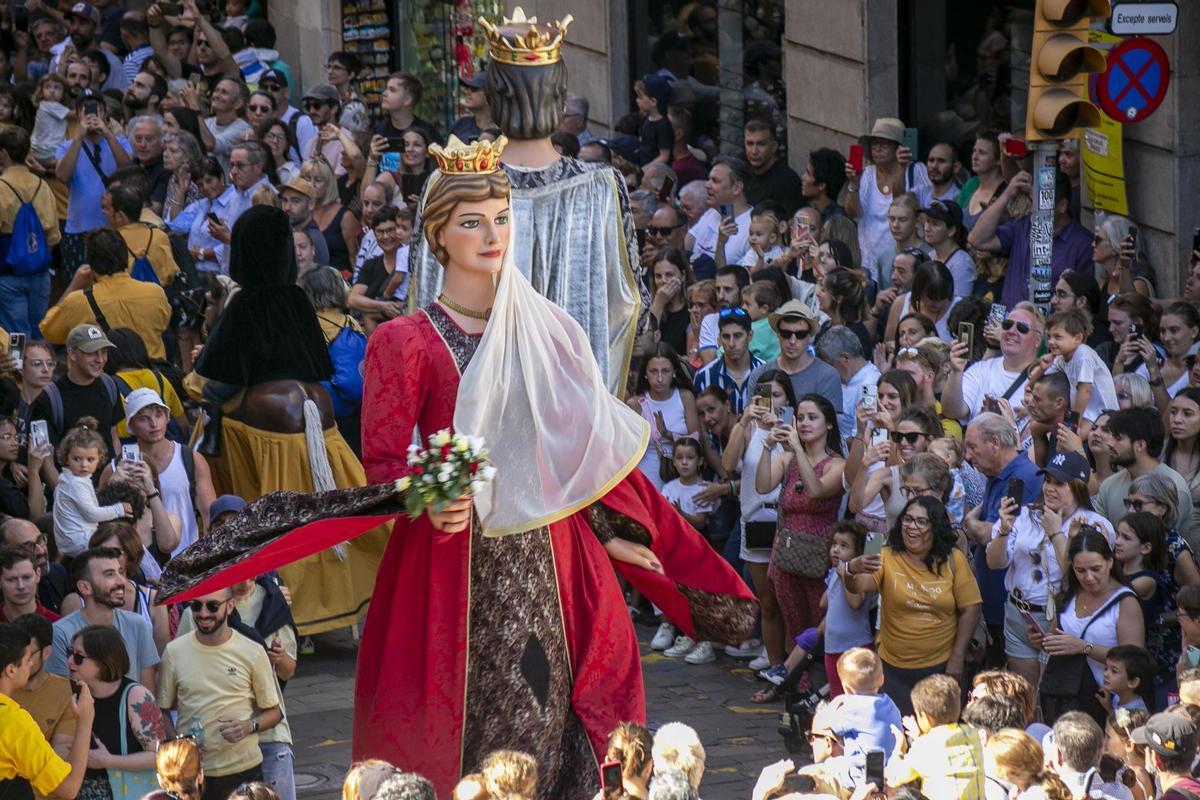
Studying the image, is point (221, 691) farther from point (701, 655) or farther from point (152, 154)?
point (152, 154)

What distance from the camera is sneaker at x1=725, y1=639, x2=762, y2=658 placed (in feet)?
34.1

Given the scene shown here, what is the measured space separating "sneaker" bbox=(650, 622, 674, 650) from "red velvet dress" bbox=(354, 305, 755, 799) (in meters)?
4.61

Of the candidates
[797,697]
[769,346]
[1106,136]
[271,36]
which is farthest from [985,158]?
[271,36]

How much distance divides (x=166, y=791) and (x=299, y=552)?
2.95ft

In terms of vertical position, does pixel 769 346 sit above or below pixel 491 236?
below

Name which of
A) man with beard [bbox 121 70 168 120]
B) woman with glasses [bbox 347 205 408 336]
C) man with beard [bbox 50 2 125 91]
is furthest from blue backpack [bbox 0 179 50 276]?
man with beard [bbox 50 2 125 91]

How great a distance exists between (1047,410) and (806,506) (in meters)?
1.19

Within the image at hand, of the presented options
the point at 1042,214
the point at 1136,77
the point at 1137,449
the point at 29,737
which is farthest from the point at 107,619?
the point at 1136,77

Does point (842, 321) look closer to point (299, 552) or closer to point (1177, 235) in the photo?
point (1177, 235)

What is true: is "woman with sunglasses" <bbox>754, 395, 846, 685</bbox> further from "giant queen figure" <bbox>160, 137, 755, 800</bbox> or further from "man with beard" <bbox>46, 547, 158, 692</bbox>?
"giant queen figure" <bbox>160, 137, 755, 800</bbox>

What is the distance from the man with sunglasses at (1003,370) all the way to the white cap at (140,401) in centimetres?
368

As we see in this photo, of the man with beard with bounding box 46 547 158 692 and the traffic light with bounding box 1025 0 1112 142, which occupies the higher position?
the traffic light with bounding box 1025 0 1112 142

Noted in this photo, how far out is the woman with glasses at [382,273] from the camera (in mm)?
12703

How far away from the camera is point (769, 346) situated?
36.1 ft
